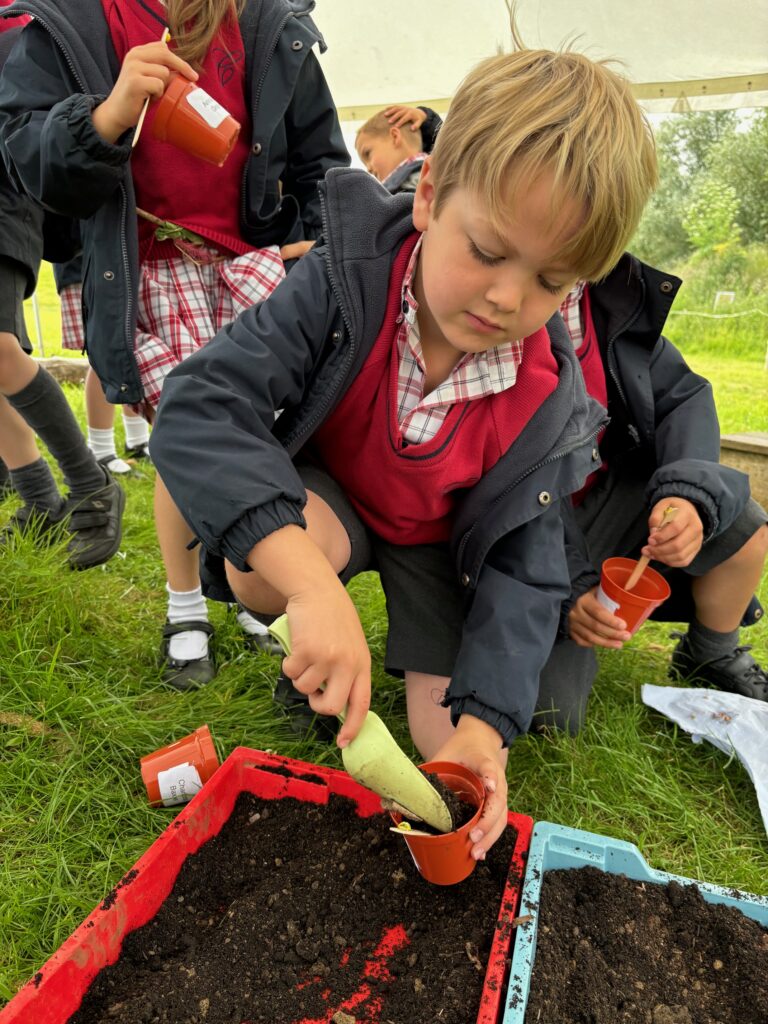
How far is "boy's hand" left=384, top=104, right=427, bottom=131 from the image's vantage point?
3.34 m

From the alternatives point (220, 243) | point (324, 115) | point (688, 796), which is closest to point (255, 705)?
point (688, 796)

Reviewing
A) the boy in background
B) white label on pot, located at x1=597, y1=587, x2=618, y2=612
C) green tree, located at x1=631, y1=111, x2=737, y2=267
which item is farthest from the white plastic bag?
green tree, located at x1=631, y1=111, x2=737, y2=267

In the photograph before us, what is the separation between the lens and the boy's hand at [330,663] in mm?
1002

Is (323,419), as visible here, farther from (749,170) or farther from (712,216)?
(749,170)

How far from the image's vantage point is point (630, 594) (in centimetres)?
153

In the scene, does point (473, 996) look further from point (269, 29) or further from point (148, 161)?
point (269, 29)

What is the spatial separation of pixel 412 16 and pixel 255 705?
4.68 meters

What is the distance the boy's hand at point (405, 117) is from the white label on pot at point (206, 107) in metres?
1.92

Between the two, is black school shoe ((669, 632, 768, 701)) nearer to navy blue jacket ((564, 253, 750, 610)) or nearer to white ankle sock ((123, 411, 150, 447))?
navy blue jacket ((564, 253, 750, 610))

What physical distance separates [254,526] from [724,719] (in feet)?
3.99

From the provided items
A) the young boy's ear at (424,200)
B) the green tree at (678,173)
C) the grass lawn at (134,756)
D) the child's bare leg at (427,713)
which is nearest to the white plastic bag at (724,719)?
the grass lawn at (134,756)

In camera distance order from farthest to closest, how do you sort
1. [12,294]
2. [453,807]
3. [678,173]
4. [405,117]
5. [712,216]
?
[678,173]
[712,216]
[405,117]
[12,294]
[453,807]

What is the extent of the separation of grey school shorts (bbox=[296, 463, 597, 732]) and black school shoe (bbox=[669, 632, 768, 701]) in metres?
0.41

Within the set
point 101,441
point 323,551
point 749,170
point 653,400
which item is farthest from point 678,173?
point 323,551
